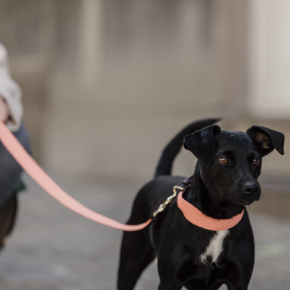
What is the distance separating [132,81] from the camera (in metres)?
8.78

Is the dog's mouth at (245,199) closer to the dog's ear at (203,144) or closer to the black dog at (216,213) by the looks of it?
the black dog at (216,213)

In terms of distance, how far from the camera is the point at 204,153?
193cm

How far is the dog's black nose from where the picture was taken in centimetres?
182

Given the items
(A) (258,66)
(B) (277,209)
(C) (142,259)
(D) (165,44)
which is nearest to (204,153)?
(C) (142,259)

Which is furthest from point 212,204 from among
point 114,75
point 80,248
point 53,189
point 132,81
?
point 114,75

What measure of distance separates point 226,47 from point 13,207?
528 centimetres

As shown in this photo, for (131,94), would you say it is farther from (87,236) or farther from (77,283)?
(77,283)

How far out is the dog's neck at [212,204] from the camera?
204 cm

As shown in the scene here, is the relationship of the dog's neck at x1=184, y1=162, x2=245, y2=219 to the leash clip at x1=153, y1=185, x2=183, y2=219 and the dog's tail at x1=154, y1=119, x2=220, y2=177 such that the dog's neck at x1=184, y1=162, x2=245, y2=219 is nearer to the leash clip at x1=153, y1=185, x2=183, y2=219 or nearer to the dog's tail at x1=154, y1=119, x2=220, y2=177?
the leash clip at x1=153, y1=185, x2=183, y2=219

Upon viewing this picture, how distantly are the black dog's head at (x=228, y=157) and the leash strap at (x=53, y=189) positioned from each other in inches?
18.8

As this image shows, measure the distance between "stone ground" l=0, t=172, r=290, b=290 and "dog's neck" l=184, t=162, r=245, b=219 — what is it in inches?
25.1

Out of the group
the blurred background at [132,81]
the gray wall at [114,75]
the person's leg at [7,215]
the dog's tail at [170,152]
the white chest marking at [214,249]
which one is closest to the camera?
the white chest marking at [214,249]

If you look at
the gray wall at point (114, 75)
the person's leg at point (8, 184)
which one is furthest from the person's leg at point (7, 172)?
the gray wall at point (114, 75)

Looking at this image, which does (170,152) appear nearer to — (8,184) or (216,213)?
(216,213)
